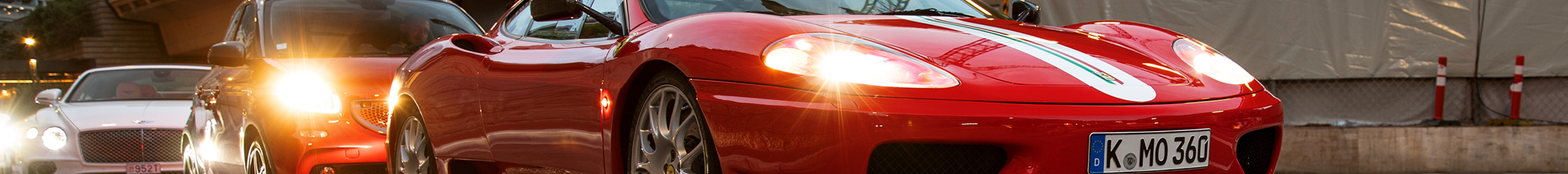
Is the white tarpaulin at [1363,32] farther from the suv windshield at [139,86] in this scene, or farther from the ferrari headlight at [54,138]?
the ferrari headlight at [54,138]

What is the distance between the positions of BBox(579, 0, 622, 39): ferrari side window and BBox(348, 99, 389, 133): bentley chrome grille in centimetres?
153

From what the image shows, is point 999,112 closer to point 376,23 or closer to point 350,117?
point 350,117

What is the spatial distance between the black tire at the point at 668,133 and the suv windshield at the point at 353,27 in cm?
315

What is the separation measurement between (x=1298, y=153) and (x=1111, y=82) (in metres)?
5.52

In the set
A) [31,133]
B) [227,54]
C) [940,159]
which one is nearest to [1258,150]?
[940,159]

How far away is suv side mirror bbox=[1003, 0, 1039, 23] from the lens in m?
3.83

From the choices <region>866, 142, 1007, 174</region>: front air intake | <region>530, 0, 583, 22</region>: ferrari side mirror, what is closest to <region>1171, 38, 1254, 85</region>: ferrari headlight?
<region>866, 142, 1007, 174</region>: front air intake

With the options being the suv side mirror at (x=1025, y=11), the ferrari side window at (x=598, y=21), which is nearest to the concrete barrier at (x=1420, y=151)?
the suv side mirror at (x=1025, y=11)

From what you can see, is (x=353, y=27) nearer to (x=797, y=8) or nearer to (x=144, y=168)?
(x=144, y=168)

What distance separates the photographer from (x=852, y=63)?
2.32 m

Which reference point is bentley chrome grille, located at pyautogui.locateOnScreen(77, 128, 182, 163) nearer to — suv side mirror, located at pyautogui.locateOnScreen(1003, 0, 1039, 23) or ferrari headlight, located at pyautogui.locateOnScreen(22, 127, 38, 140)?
ferrari headlight, located at pyautogui.locateOnScreen(22, 127, 38, 140)

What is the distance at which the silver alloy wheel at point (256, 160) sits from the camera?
4.96 meters

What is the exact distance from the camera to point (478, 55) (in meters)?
3.56

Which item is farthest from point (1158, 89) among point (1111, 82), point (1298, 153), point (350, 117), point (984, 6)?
point (1298, 153)
